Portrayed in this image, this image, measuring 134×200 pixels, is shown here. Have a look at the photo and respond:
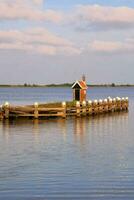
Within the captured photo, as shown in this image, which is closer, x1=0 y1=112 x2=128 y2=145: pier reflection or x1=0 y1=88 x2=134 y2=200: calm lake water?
x1=0 y1=88 x2=134 y2=200: calm lake water

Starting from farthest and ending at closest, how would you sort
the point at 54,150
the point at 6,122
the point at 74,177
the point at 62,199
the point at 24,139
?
the point at 6,122 < the point at 24,139 < the point at 54,150 < the point at 74,177 < the point at 62,199

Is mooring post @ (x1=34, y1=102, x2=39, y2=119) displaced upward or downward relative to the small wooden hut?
downward

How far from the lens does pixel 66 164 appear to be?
2139 centimetres

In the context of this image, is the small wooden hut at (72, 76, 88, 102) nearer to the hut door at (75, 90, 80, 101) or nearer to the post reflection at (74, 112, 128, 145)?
the hut door at (75, 90, 80, 101)

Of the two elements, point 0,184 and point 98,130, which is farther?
point 98,130

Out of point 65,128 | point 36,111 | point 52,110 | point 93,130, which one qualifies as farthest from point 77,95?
point 93,130

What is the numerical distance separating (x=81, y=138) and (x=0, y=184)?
14805 millimetres

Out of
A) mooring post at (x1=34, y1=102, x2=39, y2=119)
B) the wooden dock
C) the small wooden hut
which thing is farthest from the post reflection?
the small wooden hut

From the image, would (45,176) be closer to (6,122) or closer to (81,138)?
(81,138)

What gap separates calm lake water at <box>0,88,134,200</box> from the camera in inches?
648

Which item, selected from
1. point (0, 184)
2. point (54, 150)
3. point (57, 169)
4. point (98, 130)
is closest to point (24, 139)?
point (54, 150)

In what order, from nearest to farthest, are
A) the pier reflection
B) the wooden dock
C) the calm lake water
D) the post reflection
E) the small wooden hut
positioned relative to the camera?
the calm lake water, the post reflection, the pier reflection, the wooden dock, the small wooden hut

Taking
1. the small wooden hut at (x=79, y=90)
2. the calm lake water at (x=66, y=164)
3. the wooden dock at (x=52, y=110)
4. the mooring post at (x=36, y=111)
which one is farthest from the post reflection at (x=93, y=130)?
the small wooden hut at (x=79, y=90)

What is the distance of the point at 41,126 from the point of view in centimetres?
4028
